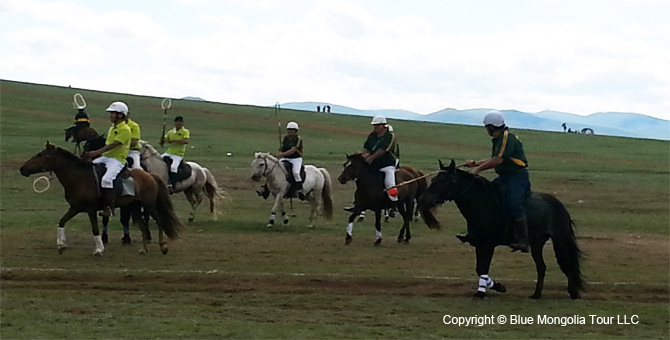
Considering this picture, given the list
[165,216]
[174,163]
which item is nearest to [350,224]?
[165,216]

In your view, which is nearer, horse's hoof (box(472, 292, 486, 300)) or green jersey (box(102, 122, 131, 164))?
horse's hoof (box(472, 292, 486, 300))

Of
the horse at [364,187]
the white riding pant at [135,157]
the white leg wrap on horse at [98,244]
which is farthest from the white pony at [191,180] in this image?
the white leg wrap on horse at [98,244]

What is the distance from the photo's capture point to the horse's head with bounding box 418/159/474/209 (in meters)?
14.5

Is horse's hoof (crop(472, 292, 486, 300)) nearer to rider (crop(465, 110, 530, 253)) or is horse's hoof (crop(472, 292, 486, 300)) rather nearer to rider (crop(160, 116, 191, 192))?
rider (crop(465, 110, 530, 253))

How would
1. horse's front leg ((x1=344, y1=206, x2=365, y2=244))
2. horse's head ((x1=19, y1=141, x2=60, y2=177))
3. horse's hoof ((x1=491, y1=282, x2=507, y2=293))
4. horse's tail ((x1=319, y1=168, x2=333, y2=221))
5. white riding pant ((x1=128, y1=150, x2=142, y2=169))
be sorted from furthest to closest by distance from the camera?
horse's tail ((x1=319, y1=168, x2=333, y2=221)), white riding pant ((x1=128, y1=150, x2=142, y2=169)), horse's front leg ((x1=344, y1=206, x2=365, y2=244)), horse's head ((x1=19, y1=141, x2=60, y2=177)), horse's hoof ((x1=491, y1=282, x2=507, y2=293))

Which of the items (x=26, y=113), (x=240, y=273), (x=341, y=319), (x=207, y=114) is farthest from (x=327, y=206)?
(x=207, y=114)

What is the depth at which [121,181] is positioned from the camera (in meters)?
18.6

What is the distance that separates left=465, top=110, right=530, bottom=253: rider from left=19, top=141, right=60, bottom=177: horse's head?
7.73 meters

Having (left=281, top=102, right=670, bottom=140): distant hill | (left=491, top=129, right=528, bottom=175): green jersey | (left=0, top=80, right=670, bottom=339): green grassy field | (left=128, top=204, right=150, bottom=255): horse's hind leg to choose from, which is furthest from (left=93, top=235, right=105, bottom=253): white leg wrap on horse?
(left=281, top=102, right=670, bottom=140): distant hill

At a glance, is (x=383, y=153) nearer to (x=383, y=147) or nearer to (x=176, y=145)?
(x=383, y=147)

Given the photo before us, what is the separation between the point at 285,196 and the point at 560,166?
1015 inches

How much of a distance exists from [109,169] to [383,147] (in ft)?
19.6

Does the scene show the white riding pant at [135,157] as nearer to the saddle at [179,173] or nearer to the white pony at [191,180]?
the white pony at [191,180]

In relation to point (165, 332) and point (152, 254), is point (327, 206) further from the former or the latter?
point (165, 332)
